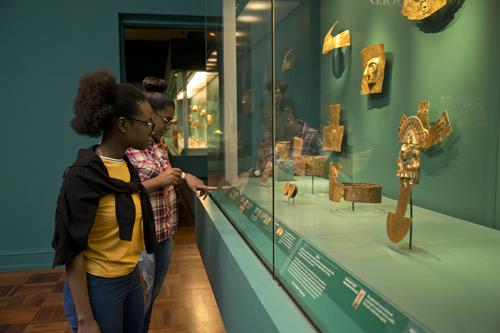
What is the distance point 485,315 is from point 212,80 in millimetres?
3078

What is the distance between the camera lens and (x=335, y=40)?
67.4 inches

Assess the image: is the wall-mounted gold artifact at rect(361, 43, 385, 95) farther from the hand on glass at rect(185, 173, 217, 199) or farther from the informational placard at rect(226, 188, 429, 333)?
the hand on glass at rect(185, 173, 217, 199)

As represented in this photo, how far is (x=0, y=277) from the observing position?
11.8ft

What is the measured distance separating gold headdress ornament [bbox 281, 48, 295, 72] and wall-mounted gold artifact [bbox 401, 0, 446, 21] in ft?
1.91

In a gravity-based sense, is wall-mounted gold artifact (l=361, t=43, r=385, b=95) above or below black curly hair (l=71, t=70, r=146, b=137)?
above

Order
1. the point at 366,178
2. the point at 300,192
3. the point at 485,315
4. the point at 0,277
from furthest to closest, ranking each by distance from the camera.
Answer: the point at 0,277, the point at 300,192, the point at 366,178, the point at 485,315

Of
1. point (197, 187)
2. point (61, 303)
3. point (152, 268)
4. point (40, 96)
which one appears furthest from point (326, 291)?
point (40, 96)

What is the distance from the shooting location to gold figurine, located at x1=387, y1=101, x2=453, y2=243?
1303 millimetres

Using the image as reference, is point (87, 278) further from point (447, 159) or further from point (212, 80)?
point (212, 80)

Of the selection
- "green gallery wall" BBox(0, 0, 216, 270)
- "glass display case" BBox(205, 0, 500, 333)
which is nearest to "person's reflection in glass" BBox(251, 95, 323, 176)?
"glass display case" BBox(205, 0, 500, 333)

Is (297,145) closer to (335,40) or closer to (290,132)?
(290,132)

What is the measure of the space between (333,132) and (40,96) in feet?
9.53

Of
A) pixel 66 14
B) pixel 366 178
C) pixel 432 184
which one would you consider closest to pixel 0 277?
pixel 66 14

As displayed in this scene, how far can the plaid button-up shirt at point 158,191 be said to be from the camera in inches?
67.2
